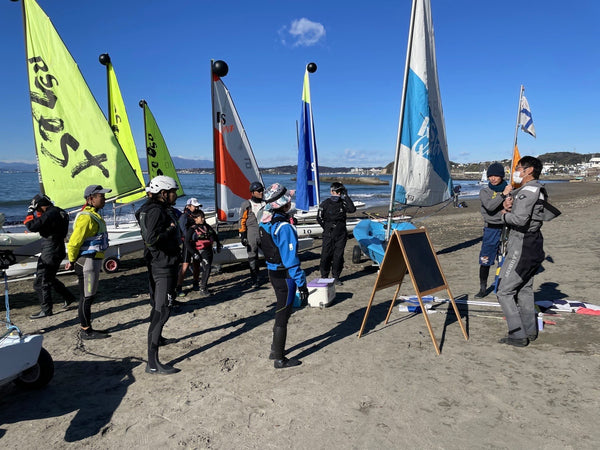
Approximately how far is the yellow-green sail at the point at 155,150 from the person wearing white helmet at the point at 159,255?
10.6 metres

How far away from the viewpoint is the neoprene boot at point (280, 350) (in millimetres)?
4301

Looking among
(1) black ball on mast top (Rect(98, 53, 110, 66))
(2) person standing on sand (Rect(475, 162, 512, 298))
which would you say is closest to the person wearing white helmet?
(2) person standing on sand (Rect(475, 162, 512, 298))

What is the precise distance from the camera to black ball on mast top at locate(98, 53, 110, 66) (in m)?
11.4

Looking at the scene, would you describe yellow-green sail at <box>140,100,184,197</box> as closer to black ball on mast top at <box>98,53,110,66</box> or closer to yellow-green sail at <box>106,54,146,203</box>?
yellow-green sail at <box>106,54,146,203</box>

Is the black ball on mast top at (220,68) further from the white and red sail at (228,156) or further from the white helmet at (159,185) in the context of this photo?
the white helmet at (159,185)

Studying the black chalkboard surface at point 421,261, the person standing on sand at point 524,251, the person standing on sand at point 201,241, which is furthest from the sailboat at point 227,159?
the person standing on sand at point 524,251

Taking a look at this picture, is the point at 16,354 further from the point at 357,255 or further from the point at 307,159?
the point at 307,159

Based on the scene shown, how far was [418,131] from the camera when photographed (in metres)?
8.68

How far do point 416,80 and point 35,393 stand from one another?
8469mm

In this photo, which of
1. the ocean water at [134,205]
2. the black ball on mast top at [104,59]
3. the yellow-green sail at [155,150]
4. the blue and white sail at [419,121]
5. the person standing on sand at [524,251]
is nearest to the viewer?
the person standing on sand at [524,251]

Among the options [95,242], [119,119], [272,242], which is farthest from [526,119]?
[119,119]

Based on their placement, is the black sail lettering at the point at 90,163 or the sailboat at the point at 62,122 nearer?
the sailboat at the point at 62,122

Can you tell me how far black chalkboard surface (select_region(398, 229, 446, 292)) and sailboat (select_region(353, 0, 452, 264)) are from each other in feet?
11.9

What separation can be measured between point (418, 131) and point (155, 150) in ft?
35.7
